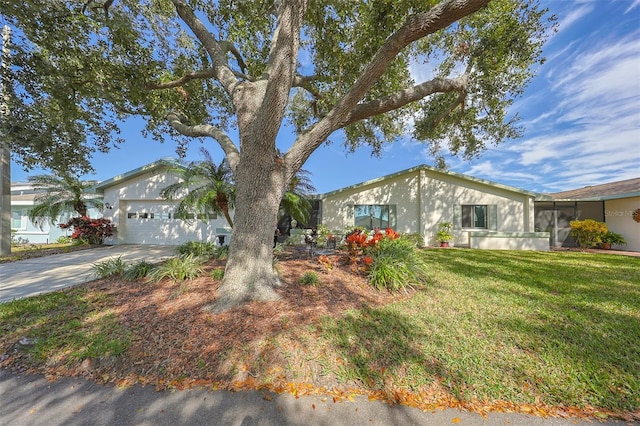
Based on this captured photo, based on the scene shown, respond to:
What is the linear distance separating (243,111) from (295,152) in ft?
3.95

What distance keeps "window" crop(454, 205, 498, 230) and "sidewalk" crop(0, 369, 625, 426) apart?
39.5ft

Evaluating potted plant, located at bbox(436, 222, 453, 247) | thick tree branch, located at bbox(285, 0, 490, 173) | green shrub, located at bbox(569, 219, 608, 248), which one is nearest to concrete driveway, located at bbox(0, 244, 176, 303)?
thick tree branch, located at bbox(285, 0, 490, 173)

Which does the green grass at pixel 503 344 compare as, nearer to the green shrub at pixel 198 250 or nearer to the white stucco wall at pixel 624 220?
the green shrub at pixel 198 250

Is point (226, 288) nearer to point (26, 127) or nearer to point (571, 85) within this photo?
point (26, 127)

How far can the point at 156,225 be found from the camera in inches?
492

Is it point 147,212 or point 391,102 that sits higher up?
point 391,102

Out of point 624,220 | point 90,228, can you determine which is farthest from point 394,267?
point 624,220

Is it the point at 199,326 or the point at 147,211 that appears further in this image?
the point at 147,211

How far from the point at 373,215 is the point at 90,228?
560 inches

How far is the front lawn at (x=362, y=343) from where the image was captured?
7.44 ft

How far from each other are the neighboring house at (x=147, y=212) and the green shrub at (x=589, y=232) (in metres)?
17.3

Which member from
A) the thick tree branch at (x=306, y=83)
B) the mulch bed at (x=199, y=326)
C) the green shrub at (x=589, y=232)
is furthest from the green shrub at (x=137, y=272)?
the green shrub at (x=589, y=232)

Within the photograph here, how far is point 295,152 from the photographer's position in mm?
4430

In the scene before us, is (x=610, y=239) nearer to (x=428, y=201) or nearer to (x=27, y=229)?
(x=428, y=201)
